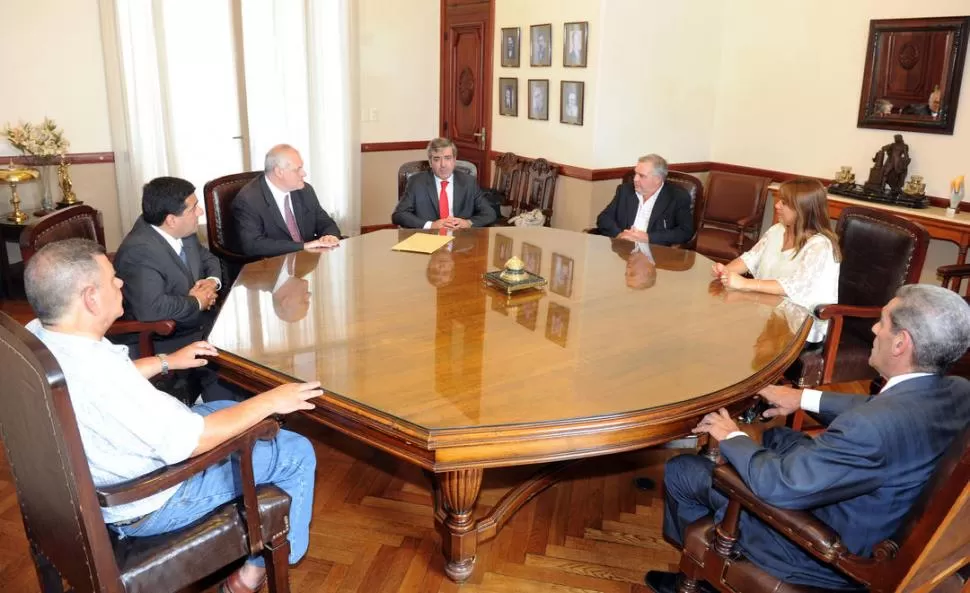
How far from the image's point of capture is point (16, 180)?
14.5ft

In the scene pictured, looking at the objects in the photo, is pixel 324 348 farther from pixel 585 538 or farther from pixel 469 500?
pixel 585 538

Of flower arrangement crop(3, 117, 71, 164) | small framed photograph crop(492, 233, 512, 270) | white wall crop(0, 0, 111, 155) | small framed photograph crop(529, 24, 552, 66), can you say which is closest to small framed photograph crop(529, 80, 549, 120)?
small framed photograph crop(529, 24, 552, 66)

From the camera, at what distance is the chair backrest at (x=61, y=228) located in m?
2.16

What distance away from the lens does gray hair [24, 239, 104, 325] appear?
1543 mm

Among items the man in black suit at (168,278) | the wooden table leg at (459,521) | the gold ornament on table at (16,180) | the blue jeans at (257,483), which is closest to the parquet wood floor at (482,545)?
the wooden table leg at (459,521)

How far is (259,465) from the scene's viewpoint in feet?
6.15

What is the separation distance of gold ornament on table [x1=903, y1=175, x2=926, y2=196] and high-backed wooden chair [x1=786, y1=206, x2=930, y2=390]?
175cm

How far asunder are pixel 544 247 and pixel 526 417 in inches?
66.9

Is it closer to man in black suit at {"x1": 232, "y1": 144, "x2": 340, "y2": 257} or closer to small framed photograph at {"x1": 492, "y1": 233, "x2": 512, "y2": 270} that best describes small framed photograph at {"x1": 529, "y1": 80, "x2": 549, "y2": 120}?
small framed photograph at {"x1": 492, "y1": 233, "x2": 512, "y2": 270}

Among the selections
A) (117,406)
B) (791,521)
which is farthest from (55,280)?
(791,521)

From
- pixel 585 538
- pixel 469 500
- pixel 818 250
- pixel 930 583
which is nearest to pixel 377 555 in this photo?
pixel 469 500

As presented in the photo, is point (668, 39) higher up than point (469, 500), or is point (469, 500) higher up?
point (668, 39)

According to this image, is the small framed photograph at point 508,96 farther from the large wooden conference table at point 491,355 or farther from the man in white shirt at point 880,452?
the man in white shirt at point 880,452

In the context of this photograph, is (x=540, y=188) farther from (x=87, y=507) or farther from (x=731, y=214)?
(x=87, y=507)
